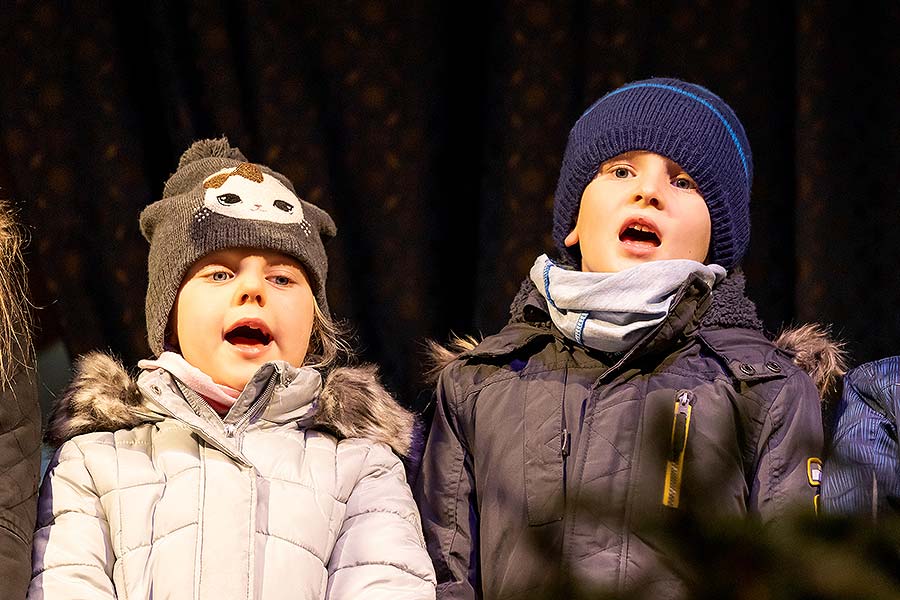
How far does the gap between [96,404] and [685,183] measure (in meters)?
0.99

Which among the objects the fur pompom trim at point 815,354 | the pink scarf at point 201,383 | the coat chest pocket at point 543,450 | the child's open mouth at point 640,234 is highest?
the child's open mouth at point 640,234

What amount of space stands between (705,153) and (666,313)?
28 cm

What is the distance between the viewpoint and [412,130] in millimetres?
2400

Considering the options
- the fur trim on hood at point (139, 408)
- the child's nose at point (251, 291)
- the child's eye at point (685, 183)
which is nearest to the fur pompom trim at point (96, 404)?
the fur trim on hood at point (139, 408)

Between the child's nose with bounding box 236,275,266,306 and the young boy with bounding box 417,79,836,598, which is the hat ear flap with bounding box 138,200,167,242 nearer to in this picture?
the child's nose with bounding box 236,275,266,306

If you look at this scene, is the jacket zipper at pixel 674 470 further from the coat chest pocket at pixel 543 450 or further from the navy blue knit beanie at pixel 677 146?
the navy blue knit beanie at pixel 677 146

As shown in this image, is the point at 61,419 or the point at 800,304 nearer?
the point at 61,419

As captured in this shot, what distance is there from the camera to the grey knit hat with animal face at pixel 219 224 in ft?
6.09

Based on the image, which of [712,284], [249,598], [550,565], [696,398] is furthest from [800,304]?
[550,565]

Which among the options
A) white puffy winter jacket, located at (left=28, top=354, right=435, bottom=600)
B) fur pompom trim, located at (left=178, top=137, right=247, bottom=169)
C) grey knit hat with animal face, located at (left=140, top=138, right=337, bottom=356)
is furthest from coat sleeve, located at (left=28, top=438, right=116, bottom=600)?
fur pompom trim, located at (left=178, top=137, right=247, bottom=169)

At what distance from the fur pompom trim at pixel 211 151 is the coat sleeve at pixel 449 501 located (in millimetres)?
548

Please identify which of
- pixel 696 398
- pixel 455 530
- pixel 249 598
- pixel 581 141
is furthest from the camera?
pixel 581 141

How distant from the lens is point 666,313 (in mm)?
1765

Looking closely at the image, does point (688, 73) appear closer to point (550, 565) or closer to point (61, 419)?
point (61, 419)
